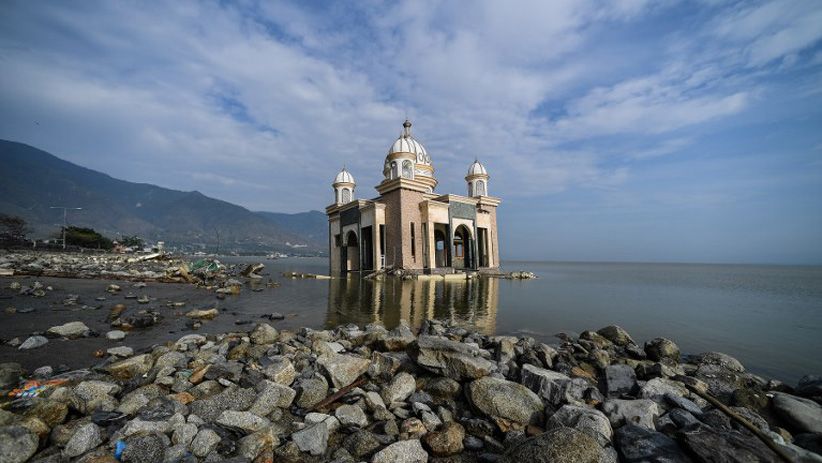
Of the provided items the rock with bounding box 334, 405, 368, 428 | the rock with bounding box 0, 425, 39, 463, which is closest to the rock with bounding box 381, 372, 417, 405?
the rock with bounding box 334, 405, 368, 428

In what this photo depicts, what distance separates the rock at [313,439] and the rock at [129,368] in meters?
3.79

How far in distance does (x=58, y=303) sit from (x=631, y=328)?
20512 mm

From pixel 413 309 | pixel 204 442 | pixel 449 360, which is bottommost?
pixel 413 309

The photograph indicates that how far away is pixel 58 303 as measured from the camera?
1254 centimetres

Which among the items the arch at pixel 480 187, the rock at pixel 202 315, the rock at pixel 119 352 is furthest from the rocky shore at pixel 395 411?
the arch at pixel 480 187

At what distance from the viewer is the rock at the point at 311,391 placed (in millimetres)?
4594

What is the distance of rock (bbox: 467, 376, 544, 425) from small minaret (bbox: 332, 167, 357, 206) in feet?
133

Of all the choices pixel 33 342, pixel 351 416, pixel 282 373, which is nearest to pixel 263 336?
pixel 282 373

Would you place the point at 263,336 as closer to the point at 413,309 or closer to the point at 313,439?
the point at 313,439

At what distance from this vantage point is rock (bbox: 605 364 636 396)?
5.17m

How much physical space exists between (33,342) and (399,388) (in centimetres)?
855

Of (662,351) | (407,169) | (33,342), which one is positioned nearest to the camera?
(33,342)

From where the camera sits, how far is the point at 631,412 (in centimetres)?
406

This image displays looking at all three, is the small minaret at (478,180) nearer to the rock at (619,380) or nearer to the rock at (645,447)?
the rock at (619,380)
